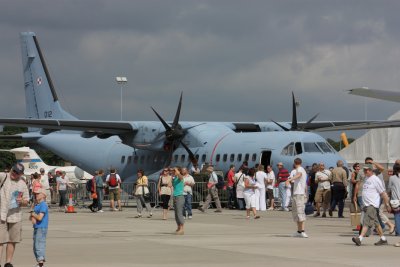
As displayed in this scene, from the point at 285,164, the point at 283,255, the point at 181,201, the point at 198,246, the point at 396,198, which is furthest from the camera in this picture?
the point at 285,164

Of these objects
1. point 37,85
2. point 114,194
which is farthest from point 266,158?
point 37,85

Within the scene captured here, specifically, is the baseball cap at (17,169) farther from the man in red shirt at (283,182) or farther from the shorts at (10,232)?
the man in red shirt at (283,182)

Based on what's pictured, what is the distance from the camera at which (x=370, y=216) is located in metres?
16.4

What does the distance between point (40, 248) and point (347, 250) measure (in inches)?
228

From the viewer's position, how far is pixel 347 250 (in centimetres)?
1534

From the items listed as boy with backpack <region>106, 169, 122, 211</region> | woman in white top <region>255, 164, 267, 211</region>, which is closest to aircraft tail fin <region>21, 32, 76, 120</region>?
boy with backpack <region>106, 169, 122, 211</region>

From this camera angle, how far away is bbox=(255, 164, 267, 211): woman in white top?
90.2ft

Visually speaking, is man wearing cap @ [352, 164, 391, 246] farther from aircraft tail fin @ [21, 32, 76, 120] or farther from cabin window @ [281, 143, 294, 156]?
aircraft tail fin @ [21, 32, 76, 120]

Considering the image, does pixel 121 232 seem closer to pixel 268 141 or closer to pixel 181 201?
pixel 181 201

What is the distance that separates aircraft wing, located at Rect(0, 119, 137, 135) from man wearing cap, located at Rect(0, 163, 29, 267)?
70.7 ft

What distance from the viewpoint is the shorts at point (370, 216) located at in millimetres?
16359

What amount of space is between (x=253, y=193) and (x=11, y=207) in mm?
12823

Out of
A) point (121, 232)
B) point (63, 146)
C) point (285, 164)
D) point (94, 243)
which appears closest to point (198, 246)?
point (94, 243)

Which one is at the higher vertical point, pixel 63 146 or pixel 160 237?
pixel 63 146
